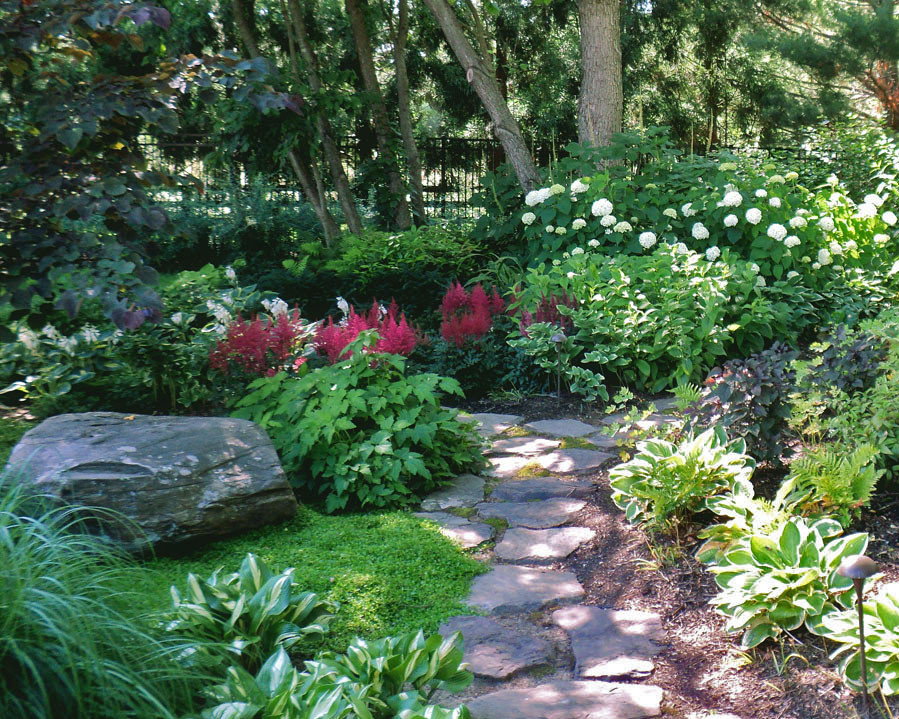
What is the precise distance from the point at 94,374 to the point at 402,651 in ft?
10.3

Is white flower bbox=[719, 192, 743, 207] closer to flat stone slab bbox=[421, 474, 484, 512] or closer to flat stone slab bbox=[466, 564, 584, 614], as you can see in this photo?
flat stone slab bbox=[421, 474, 484, 512]

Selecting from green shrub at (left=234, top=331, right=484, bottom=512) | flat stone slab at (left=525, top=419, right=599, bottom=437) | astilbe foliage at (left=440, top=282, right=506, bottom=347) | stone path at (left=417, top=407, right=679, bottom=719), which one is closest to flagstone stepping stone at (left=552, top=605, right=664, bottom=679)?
stone path at (left=417, top=407, right=679, bottom=719)

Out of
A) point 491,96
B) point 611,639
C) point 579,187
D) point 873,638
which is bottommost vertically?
point 611,639

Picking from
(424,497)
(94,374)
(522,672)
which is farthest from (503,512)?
(94,374)

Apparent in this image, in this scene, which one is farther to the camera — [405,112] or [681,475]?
[405,112]

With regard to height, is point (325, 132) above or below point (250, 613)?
above

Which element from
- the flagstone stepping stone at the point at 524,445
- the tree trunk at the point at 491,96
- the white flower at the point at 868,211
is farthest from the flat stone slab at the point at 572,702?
the tree trunk at the point at 491,96

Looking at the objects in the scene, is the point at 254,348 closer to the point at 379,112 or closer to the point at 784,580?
the point at 784,580

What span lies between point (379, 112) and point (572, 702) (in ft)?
29.5

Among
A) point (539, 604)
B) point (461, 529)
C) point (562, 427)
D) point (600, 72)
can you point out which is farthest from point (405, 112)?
point (539, 604)

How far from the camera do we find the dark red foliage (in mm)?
4816

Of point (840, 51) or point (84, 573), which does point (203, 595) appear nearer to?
point (84, 573)

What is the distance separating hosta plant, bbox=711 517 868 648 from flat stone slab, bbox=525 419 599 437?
7.42 feet

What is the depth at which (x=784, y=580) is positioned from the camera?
277 centimetres
